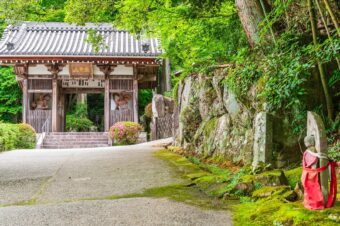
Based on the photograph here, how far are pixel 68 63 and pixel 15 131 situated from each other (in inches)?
204

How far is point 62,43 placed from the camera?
18703mm

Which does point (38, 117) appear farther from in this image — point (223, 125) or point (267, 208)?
point (267, 208)

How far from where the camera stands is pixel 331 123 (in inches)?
183

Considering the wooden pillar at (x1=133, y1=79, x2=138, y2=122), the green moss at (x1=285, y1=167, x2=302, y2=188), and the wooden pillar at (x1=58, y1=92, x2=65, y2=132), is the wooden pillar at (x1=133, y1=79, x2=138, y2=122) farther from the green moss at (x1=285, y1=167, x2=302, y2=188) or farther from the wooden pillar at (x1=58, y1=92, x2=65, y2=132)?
the green moss at (x1=285, y1=167, x2=302, y2=188)

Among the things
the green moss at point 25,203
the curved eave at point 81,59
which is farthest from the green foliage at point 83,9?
the curved eave at point 81,59

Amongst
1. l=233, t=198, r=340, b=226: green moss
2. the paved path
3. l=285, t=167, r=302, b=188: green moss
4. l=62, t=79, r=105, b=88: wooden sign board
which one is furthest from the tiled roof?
l=233, t=198, r=340, b=226: green moss

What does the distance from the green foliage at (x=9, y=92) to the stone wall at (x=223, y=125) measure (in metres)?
15.5

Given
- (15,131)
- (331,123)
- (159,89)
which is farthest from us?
(159,89)

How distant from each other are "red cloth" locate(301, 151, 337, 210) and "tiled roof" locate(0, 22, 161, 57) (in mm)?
12970

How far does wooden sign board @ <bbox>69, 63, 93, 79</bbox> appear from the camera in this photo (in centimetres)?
1727

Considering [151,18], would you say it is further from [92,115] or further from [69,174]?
[92,115]

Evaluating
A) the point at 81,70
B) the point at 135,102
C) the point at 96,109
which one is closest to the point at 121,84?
the point at 135,102

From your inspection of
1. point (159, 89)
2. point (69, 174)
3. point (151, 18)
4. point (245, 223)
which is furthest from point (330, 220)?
point (159, 89)

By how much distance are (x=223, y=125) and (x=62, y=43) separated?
14.4 m
